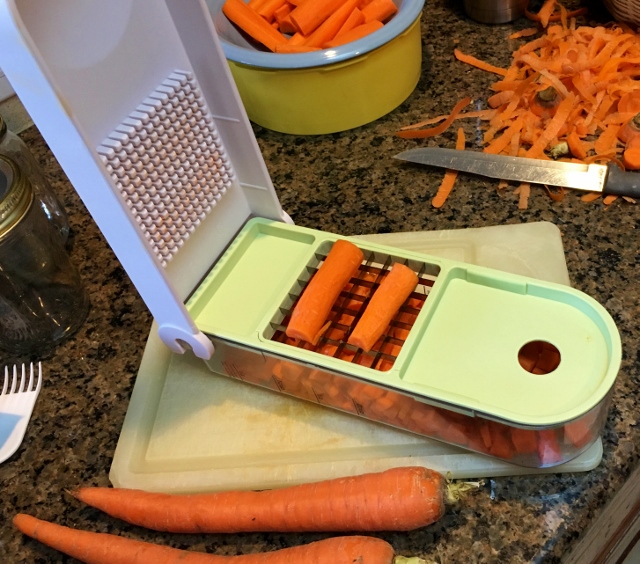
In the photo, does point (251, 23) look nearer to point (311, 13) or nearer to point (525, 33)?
point (311, 13)

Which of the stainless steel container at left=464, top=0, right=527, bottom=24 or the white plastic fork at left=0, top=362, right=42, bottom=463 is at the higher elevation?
the stainless steel container at left=464, top=0, right=527, bottom=24

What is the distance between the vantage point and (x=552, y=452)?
61 cm

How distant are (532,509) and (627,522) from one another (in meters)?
0.24

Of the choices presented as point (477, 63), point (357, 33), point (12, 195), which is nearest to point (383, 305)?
point (12, 195)

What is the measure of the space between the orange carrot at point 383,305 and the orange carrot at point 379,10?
1.83ft

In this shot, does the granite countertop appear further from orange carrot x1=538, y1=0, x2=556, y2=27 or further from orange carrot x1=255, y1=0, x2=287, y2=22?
orange carrot x1=255, y1=0, x2=287, y2=22

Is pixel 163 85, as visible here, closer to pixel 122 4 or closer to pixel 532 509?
pixel 122 4

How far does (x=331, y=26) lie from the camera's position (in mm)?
1054

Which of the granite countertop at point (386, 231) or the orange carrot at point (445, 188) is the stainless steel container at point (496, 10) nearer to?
the granite countertop at point (386, 231)

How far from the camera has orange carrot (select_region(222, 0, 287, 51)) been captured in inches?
41.4

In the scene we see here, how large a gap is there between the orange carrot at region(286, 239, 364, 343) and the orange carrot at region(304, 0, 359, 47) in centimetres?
48

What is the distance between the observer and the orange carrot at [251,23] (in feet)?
3.45

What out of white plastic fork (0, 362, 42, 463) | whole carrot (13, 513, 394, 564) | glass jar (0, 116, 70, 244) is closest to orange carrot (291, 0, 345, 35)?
glass jar (0, 116, 70, 244)

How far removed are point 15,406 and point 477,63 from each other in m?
0.95
